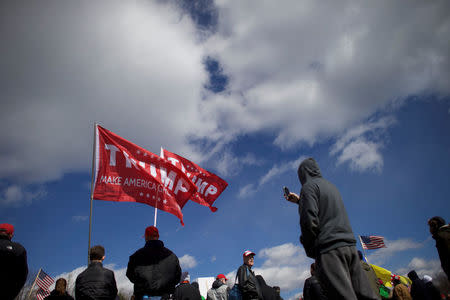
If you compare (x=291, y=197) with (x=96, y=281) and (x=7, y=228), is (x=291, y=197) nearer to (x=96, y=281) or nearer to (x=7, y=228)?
(x=96, y=281)

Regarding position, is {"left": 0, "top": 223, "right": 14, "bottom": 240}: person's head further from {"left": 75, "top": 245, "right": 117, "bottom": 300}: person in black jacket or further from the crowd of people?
{"left": 75, "top": 245, "right": 117, "bottom": 300}: person in black jacket

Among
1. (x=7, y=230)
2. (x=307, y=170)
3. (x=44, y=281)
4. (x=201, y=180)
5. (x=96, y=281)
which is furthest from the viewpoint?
(x=44, y=281)

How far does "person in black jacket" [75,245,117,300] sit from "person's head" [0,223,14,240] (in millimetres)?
1372

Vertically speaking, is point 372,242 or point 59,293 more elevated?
point 372,242

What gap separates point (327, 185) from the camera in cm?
336

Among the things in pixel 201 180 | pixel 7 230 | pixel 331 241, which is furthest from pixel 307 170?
pixel 201 180

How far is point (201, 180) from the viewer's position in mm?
10172

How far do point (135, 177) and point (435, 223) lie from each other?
24.4 ft

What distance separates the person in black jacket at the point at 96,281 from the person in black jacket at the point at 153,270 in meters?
0.47

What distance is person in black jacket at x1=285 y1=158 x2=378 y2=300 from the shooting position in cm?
272

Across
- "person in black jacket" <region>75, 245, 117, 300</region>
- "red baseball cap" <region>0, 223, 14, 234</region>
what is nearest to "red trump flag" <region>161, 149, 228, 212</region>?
"person in black jacket" <region>75, 245, 117, 300</region>

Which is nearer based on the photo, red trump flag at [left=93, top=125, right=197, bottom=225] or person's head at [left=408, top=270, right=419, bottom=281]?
person's head at [left=408, top=270, right=419, bottom=281]

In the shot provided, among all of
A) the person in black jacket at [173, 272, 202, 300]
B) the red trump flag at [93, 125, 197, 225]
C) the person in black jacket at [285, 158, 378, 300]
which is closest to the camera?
the person in black jacket at [285, 158, 378, 300]

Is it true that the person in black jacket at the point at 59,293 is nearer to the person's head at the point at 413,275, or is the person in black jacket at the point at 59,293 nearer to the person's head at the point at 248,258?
the person's head at the point at 248,258
